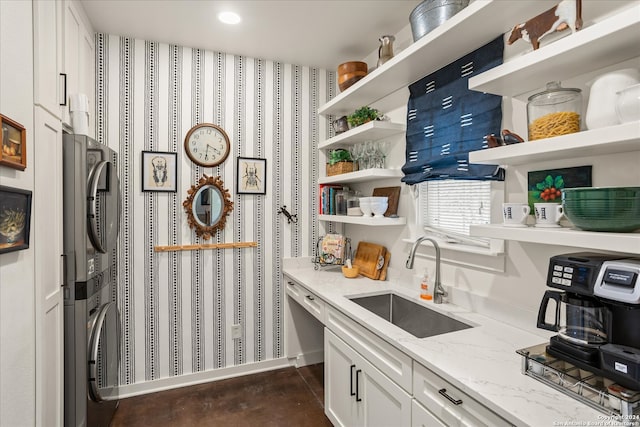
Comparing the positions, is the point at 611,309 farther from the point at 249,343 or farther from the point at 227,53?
the point at 227,53

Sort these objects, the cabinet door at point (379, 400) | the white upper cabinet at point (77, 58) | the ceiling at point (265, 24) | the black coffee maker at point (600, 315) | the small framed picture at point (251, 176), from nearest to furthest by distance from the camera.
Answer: the black coffee maker at point (600, 315)
the cabinet door at point (379, 400)
the white upper cabinet at point (77, 58)
the ceiling at point (265, 24)
the small framed picture at point (251, 176)

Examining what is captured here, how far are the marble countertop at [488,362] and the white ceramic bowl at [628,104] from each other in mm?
834

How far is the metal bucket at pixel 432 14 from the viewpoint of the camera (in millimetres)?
1725

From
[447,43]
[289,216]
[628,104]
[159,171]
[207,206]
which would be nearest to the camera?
[628,104]

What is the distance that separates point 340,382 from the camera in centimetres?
200

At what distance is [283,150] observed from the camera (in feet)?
9.91

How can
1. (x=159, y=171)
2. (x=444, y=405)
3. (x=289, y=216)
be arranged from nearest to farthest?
1. (x=444, y=405)
2. (x=159, y=171)
3. (x=289, y=216)

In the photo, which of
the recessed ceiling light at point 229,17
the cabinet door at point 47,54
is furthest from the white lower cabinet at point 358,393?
the recessed ceiling light at point 229,17

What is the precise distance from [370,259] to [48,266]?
198cm

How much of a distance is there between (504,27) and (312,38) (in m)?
1.39

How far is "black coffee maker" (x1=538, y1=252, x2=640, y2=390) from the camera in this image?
37.0 inches

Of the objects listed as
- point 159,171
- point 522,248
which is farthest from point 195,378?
point 522,248

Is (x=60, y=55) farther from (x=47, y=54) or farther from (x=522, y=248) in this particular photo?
(x=522, y=248)

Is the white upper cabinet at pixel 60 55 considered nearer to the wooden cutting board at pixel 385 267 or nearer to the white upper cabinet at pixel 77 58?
the white upper cabinet at pixel 77 58
